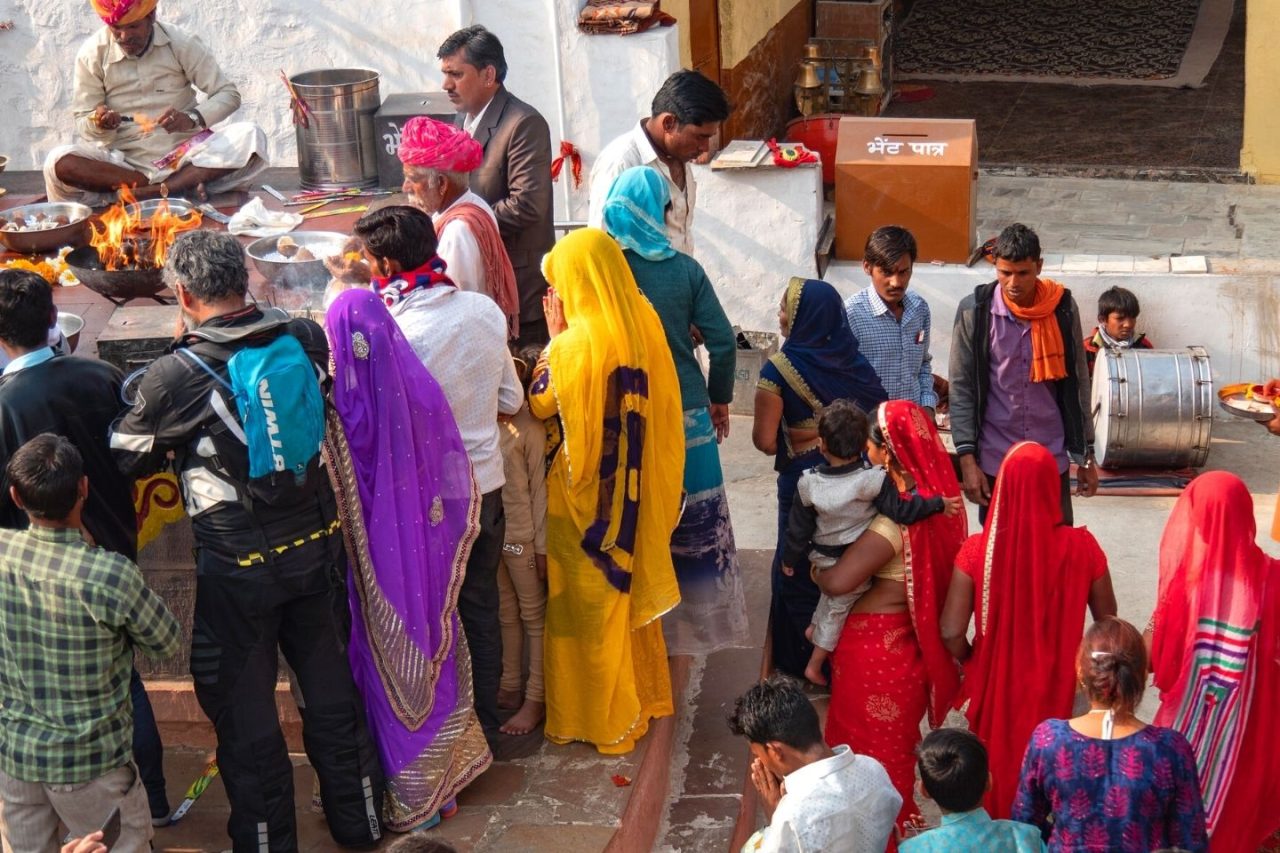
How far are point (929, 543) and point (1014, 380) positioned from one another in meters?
1.04

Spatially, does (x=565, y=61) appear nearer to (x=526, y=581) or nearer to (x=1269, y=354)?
(x=1269, y=354)

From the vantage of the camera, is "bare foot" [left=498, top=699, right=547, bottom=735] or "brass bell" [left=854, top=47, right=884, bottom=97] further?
"brass bell" [left=854, top=47, right=884, bottom=97]

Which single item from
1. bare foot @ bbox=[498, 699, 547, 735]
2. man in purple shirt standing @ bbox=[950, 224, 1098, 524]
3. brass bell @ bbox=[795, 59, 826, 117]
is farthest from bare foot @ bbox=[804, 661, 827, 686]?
brass bell @ bbox=[795, 59, 826, 117]

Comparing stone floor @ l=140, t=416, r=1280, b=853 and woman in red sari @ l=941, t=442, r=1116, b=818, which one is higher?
woman in red sari @ l=941, t=442, r=1116, b=818

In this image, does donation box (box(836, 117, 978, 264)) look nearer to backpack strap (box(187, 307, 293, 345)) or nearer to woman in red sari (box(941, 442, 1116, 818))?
woman in red sari (box(941, 442, 1116, 818))

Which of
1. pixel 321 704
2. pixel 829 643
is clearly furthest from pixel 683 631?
pixel 321 704

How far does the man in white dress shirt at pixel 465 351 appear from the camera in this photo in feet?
13.8

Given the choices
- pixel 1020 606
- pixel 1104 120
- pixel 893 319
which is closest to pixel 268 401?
pixel 1020 606

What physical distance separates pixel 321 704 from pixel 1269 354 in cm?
610

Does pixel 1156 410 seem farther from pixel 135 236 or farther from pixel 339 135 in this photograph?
pixel 135 236

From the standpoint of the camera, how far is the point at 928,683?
467cm

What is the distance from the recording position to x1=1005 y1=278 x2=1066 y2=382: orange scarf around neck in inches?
208

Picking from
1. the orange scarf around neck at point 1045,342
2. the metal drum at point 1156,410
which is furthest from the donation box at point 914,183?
the orange scarf around neck at point 1045,342

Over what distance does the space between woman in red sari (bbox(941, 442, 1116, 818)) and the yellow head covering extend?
90 cm
